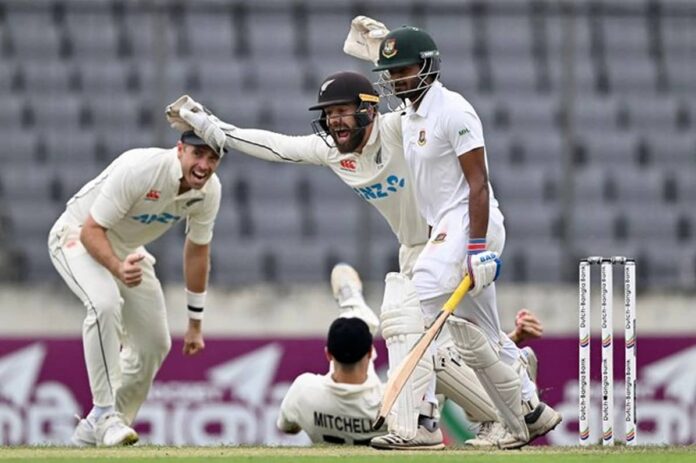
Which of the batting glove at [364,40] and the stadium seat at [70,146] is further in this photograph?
the stadium seat at [70,146]

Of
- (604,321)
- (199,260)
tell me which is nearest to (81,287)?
(199,260)

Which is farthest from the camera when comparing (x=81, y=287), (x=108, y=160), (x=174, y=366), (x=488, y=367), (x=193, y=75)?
(x=193, y=75)

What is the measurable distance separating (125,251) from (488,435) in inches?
86.7

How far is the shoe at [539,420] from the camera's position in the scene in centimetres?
719

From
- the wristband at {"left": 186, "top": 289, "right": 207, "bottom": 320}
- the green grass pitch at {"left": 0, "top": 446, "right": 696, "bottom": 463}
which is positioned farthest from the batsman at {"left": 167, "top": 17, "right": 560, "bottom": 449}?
the wristband at {"left": 186, "top": 289, "right": 207, "bottom": 320}

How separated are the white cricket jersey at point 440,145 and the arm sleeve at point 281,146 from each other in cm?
71

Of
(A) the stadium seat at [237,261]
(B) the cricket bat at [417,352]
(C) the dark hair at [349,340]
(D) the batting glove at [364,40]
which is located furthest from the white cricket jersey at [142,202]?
(A) the stadium seat at [237,261]

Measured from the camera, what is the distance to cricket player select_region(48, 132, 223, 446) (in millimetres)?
8062

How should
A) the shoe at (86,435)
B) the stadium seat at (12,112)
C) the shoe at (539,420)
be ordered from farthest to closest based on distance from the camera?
1. the stadium seat at (12,112)
2. the shoe at (86,435)
3. the shoe at (539,420)

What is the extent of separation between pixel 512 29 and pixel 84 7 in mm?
3118

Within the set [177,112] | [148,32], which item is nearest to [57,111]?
[148,32]

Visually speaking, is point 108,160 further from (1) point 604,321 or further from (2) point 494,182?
(1) point 604,321

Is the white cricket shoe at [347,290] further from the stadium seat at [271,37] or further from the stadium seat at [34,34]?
the stadium seat at [34,34]

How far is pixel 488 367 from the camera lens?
6922 mm
